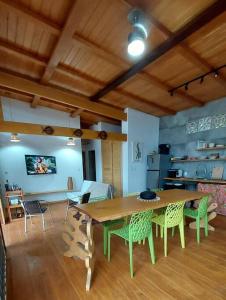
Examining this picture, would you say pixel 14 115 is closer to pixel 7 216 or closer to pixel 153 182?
pixel 7 216

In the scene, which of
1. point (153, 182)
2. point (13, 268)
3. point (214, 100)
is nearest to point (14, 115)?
point (13, 268)

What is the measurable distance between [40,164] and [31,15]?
4153mm

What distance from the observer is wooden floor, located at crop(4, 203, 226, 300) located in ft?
5.74

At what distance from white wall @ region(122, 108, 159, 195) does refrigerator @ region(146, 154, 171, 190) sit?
235 millimetres

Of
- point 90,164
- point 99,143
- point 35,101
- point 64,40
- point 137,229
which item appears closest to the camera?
point 137,229

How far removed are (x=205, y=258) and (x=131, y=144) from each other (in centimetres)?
349

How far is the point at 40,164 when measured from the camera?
17.9 ft

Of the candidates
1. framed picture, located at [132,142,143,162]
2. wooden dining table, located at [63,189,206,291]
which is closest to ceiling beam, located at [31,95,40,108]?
framed picture, located at [132,142,143,162]

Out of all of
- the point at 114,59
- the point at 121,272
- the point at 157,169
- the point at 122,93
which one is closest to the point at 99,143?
the point at 157,169

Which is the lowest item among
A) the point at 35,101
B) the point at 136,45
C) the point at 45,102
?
the point at 136,45

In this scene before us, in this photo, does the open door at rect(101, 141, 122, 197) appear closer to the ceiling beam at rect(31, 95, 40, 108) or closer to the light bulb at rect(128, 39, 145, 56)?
the ceiling beam at rect(31, 95, 40, 108)

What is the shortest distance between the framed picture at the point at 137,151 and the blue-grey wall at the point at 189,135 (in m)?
0.96

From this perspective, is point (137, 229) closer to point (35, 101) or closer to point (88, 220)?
point (88, 220)

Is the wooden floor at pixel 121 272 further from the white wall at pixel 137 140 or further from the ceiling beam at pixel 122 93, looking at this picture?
the ceiling beam at pixel 122 93
